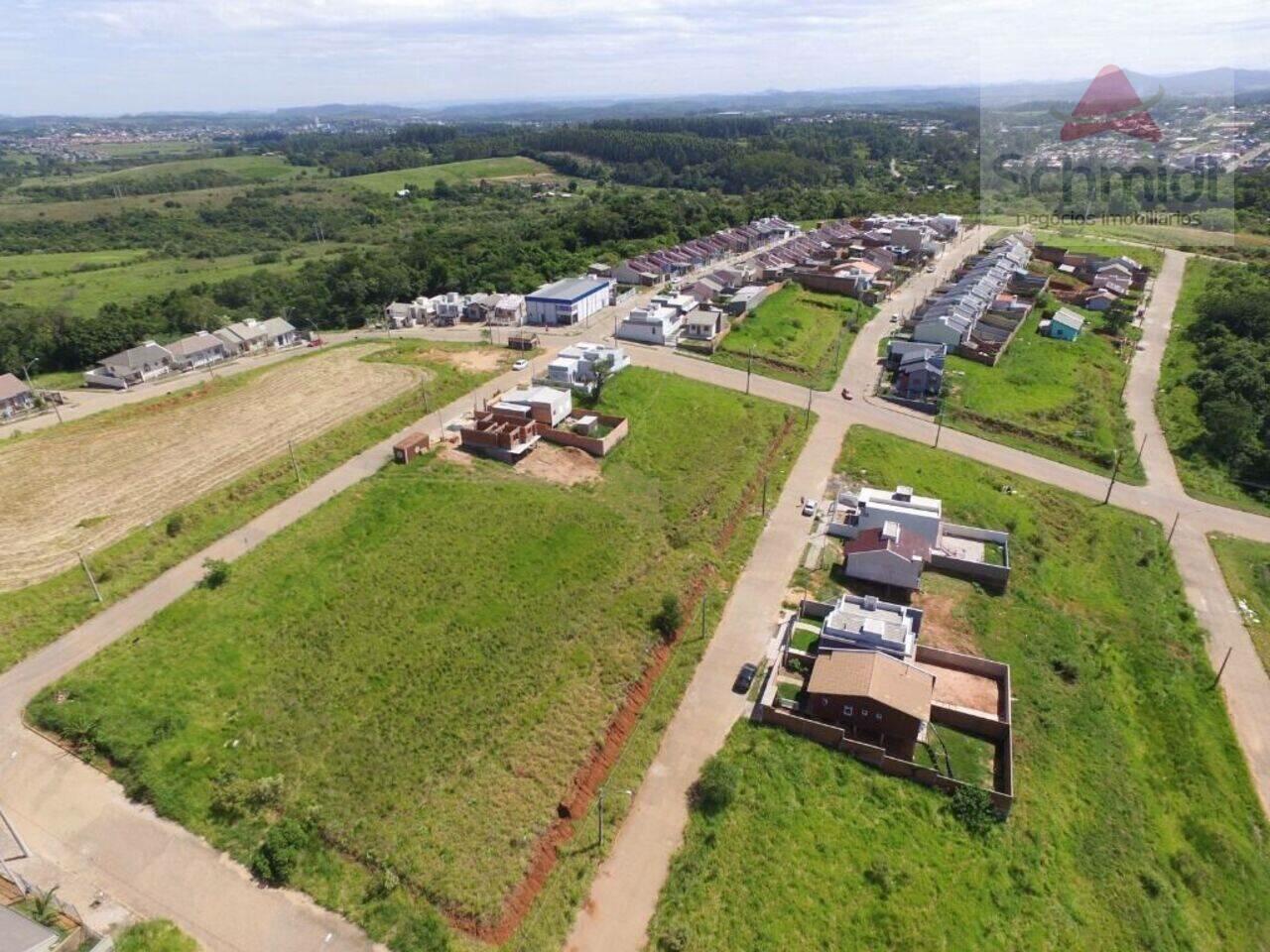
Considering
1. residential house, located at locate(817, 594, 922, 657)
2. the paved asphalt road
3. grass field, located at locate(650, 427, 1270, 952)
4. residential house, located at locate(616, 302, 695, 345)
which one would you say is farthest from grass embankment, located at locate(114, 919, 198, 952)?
residential house, located at locate(616, 302, 695, 345)


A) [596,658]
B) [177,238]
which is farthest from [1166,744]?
[177,238]

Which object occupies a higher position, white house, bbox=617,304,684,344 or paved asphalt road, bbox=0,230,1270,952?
white house, bbox=617,304,684,344

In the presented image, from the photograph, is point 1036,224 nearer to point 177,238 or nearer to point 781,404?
point 781,404

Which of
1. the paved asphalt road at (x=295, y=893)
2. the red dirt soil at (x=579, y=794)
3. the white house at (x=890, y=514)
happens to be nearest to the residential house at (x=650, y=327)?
the paved asphalt road at (x=295, y=893)

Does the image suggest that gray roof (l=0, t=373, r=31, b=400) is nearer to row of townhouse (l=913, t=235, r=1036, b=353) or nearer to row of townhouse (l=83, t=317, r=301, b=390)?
row of townhouse (l=83, t=317, r=301, b=390)

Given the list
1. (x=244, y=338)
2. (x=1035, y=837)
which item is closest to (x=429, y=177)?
(x=244, y=338)

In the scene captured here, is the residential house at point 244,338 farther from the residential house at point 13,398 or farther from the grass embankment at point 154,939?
the grass embankment at point 154,939
